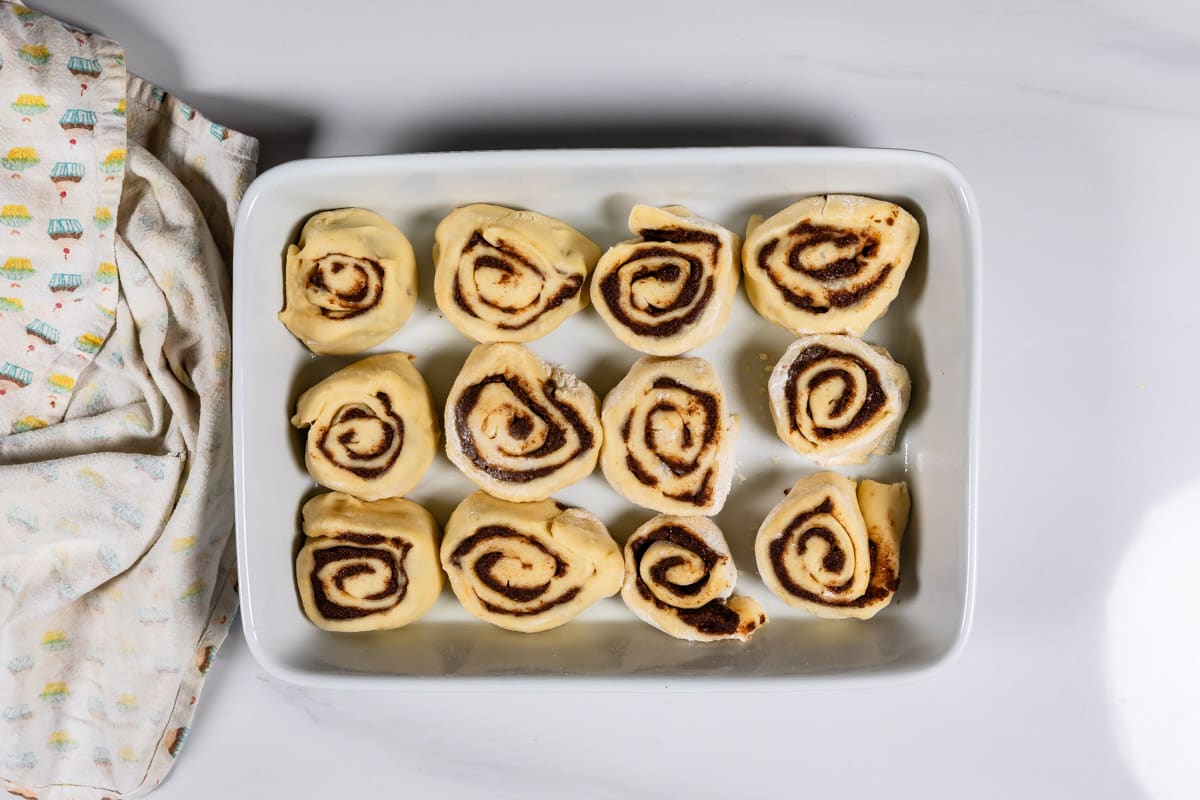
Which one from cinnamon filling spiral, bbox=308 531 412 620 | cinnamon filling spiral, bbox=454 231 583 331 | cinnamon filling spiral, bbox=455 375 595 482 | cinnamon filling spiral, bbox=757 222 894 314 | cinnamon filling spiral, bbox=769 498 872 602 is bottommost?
cinnamon filling spiral, bbox=308 531 412 620

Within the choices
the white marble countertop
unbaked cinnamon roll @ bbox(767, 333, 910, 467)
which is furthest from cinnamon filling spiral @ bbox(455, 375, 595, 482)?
the white marble countertop

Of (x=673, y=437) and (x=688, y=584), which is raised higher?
(x=673, y=437)

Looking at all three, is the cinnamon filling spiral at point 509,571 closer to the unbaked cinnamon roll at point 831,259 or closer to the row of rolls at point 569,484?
the row of rolls at point 569,484

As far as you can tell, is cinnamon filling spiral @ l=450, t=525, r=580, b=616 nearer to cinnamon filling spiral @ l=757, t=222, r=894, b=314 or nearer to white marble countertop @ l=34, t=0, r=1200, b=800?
white marble countertop @ l=34, t=0, r=1200, b=800

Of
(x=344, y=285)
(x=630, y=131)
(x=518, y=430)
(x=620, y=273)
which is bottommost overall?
(x=518, y=430)

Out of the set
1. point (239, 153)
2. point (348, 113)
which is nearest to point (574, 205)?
point (348, 113)

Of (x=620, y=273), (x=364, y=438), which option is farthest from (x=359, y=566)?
(x=620, y=273)

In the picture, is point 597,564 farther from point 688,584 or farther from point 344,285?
point 344,285

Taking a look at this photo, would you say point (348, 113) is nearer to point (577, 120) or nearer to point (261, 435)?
point (577, 120)
